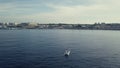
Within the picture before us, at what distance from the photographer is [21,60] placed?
239 feet

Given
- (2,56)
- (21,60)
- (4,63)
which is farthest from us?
(2,56)

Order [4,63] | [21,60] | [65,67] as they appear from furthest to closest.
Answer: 1. [21,60]
2. [4,63]
3. [65,67]

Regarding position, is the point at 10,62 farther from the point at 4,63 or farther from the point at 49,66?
the point at 49,66

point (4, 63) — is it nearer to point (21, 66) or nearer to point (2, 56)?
point (21, 66)

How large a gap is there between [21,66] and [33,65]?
3.82 m

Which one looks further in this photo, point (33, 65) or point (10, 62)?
point (10, 62)

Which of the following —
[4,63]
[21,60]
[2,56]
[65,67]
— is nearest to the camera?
[65,67]

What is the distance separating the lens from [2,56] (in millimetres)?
80125

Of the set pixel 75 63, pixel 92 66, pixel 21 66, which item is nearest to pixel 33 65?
pixel 21 66

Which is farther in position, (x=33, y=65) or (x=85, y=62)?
(x=85, y=62)

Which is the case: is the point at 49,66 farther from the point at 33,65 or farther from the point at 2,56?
the point at 2,56

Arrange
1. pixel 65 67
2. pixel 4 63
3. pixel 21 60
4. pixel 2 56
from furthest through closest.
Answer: pixel 2 56 < pixel 21 60 < pixel 4 63 < pixel 65 67

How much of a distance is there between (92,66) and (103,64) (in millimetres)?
5286

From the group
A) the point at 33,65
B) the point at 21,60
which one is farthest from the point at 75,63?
the point at 21,60
